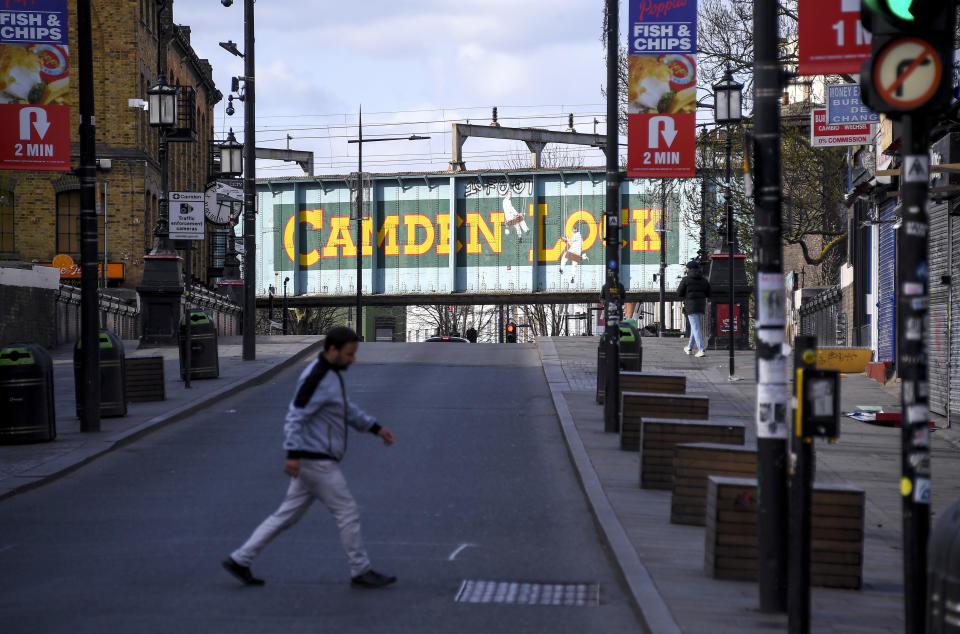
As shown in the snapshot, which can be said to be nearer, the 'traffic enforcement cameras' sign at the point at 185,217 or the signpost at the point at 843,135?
the signpost at the point at 843,135

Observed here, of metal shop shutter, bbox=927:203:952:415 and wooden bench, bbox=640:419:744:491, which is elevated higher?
metal shop shutter, bbox=927:203:952:415

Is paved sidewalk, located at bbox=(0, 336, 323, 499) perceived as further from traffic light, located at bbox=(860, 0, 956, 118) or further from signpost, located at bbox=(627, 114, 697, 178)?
traffic light, located at bbox=(860, 0, 956, 118)

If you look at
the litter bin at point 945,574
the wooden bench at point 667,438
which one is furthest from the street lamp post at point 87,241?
the litter bin at point 945,574

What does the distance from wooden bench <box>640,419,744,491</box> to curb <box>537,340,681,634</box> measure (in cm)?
52

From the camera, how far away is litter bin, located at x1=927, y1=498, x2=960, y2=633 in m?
5.08

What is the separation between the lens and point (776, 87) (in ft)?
25.0

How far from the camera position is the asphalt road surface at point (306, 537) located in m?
7.89

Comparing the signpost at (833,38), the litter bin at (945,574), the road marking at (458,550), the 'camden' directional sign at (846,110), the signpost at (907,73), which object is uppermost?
the 'camden' directional sign at (846,110)

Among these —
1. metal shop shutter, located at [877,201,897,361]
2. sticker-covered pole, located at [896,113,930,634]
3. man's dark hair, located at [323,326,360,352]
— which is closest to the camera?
sticker-covered pole, located at [896,113,930,634]

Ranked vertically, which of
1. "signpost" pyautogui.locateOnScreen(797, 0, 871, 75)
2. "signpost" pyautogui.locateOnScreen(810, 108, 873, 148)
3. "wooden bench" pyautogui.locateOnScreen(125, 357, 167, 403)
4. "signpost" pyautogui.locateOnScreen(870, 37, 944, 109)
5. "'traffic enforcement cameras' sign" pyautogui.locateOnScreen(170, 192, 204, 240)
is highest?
"signpost" pyautogui.locateOnScreen(810, 108, 873, 148)

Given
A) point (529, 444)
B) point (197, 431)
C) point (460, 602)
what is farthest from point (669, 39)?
point (460, 602)

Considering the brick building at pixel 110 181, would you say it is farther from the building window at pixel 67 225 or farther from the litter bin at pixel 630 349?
the litter bin at pixel 630 349

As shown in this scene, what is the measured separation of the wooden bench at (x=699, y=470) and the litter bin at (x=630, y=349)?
10.1m

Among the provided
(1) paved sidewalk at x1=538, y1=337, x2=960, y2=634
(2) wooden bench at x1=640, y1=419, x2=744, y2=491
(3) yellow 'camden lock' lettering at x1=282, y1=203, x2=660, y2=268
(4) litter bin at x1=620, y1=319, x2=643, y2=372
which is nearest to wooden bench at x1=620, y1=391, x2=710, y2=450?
(1) paved sidewalk at x1=538, y1=337, x2=960, y2=634
